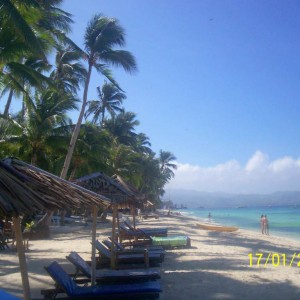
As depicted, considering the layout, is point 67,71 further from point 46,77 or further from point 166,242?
point 166,242

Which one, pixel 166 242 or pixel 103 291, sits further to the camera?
pixel 166 242

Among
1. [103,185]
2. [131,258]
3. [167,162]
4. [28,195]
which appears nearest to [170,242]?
[131,258]

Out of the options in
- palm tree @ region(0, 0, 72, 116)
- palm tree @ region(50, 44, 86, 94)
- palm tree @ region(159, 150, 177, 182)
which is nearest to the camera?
palm tree @ region(0, 0, 72, 116)

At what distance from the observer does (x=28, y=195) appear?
4.34 m

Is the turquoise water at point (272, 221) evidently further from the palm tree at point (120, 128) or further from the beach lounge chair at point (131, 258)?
the beach lounge chair at point (131, 258)

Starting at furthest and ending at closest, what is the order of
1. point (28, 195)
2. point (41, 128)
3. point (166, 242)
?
1. point (41, 128)
2. point (166, 242)
3. point (28, 195)

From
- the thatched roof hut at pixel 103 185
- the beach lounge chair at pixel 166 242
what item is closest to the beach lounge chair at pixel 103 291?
the thatched roof hut at pixel 103 185

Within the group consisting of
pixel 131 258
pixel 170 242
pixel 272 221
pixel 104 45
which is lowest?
pixel 272 221

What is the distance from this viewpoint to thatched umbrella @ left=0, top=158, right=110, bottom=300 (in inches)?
160

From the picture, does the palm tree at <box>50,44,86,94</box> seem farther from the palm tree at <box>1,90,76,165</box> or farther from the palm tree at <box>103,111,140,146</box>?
the palm tree at <box>103,111,140,146</box>

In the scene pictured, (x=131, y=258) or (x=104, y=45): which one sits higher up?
(x=104, y=45)

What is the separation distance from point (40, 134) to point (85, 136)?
493cm

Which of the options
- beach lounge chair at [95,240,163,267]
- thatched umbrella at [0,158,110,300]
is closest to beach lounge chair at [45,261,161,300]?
thatched umbrella at [0,158,110,300]

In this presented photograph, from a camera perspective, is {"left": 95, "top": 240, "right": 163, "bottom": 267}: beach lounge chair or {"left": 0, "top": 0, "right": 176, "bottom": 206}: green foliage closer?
{"left": 95, "top": 240, "right": 163, "bottom": 267}: beach lounge chair
